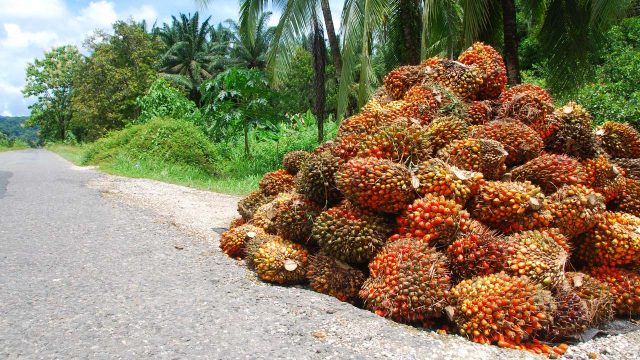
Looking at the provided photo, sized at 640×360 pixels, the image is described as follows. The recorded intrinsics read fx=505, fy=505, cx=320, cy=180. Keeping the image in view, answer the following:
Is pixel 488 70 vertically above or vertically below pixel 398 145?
above

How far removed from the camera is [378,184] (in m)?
3.05

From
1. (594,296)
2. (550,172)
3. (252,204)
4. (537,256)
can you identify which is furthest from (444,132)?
(252,204)

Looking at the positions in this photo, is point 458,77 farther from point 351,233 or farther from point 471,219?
point 351,233

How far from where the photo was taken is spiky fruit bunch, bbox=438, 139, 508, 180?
326 centimetres

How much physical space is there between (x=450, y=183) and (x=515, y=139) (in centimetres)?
71

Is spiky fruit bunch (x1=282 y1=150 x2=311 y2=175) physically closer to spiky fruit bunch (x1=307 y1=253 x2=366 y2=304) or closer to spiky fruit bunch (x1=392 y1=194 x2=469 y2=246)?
spiky fruit bunch (x1=307 y1=253 x2=366 y2=304)

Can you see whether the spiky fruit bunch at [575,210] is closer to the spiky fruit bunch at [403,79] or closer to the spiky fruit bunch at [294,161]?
the spiky fruit bunch at [403,79]

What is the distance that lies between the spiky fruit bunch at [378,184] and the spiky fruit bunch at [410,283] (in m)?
0.29

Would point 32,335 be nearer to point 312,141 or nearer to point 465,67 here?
point 465,67

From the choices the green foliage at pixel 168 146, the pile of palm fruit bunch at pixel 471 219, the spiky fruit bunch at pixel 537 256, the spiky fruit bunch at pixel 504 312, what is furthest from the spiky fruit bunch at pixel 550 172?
the green foliage at pixel 168 146

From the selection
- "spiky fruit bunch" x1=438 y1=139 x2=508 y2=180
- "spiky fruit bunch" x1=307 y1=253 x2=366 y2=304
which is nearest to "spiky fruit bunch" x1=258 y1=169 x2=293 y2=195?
"spiky fruit bunch" x1=307 y1=253 x2=366 y2=304

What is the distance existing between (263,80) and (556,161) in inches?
440

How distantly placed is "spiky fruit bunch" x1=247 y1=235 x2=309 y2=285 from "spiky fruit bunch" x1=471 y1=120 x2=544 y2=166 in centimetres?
150

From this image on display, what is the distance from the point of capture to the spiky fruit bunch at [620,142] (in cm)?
389
